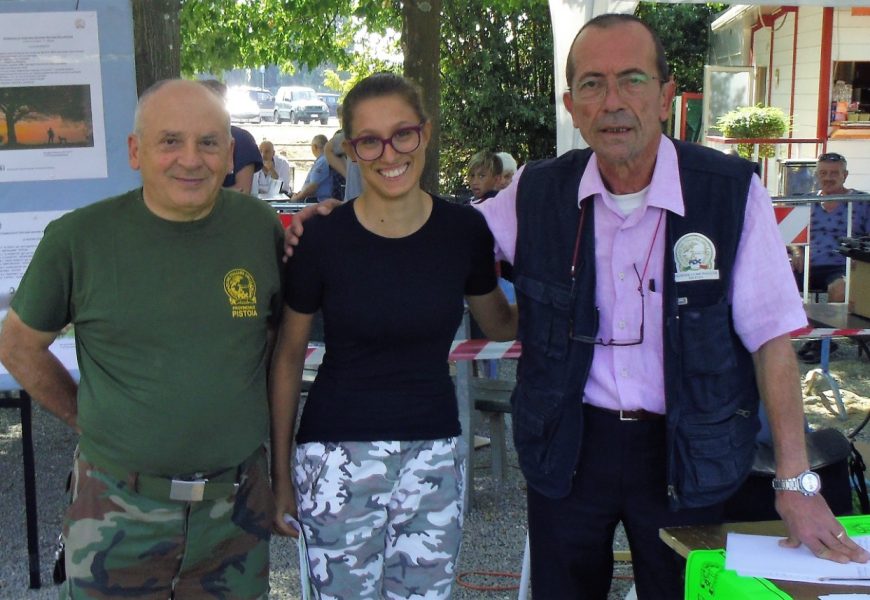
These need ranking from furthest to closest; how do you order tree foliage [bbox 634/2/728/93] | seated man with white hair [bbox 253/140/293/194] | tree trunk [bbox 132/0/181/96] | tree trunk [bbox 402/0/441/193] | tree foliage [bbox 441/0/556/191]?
1. tree foliage [bbox 634/2/728/93]
2. tree foliage [bbox 441/0/556/191]
3. seated man with white hair [bbox 253/140/293/194]
4. tree trunk [bbox 402/0/441/193]
5. tree trunk [bbox 132/0/181/96]

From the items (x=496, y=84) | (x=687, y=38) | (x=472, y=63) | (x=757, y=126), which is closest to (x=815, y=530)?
(x=757, y=126)

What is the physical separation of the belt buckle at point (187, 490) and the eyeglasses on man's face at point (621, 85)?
4.36 feet

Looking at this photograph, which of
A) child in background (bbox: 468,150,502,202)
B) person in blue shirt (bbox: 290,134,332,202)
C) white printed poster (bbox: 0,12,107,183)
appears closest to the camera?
white printed poster (bbox: 0,12,107,183)

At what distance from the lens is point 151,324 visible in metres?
2.29

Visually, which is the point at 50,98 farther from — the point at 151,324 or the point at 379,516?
the point at 379,516

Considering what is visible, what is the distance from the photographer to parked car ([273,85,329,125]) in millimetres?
43000

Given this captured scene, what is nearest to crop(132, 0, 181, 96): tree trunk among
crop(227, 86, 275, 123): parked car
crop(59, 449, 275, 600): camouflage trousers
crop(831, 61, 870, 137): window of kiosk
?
crop(59, 449, 275, 600): camouflage trousers

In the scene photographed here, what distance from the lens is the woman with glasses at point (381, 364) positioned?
2363 mm

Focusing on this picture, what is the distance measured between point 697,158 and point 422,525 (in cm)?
114

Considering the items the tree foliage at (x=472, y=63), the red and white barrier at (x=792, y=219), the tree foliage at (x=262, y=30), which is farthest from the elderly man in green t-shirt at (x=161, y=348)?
Result: the tree foliage at (x=472, y=63)

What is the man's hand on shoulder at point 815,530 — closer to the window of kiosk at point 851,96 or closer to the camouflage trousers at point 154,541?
the camouflage trousers at point 154,541

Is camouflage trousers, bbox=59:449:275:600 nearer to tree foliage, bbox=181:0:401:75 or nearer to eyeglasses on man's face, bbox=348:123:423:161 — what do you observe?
eyeglasses on man's face, bbox=348:123:423:161

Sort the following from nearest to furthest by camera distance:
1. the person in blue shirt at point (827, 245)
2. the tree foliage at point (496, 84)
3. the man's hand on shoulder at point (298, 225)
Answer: the man's hand on shoulder at point (298, 225) < the person in blue shirt at point (827, 245) < the tree foliage at point (496, 84)

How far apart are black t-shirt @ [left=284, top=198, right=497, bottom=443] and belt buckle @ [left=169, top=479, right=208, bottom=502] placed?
0.28 m
